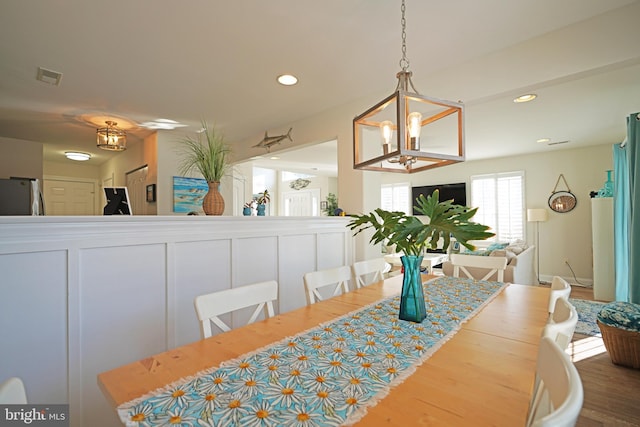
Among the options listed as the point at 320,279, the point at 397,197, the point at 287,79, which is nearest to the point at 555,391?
the point at 320,279

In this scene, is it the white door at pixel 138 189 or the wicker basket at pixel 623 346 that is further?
the white door at pixel 138 189

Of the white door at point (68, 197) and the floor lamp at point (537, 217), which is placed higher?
the white door at point (68, 197)

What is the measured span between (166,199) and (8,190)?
6.31 feet

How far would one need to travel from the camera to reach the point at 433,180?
730 centimetres

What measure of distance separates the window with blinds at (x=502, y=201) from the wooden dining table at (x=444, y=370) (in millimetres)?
5665

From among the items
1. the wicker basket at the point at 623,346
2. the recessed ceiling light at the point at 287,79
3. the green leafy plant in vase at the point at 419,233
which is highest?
the recessed ceiling light at the point at 287,79

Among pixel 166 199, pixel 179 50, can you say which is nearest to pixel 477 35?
pixel 179 50

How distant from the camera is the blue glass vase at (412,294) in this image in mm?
1250

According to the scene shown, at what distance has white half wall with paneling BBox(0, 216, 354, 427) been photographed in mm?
1200

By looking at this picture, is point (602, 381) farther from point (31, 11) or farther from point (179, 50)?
point (31, 11)

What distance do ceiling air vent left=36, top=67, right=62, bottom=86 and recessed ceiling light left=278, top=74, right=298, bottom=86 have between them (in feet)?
6.18

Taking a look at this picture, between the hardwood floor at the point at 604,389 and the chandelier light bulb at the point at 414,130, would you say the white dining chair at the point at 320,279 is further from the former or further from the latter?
the hardwood floor at the point at 604,389

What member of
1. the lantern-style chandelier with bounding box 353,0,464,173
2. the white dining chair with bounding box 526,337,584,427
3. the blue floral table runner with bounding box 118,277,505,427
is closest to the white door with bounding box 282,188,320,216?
the lantern-style chandelier with bounding box 353,0,464,173

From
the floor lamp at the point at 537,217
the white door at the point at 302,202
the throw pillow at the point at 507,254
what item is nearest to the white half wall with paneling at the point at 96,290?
the throw pillow at the point at 507,254
